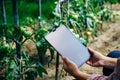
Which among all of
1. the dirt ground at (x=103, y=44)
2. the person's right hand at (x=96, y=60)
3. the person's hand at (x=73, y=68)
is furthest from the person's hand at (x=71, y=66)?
the dirt ground at (x=103, y=44)

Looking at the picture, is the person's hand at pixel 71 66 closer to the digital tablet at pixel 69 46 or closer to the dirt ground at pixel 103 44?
the digital tablet at pixel 69 46

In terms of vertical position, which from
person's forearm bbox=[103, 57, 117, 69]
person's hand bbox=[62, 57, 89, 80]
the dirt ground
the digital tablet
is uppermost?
the digital tablet

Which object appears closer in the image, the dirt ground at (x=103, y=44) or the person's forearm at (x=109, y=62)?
the person's forearm at (x=109, y=62)

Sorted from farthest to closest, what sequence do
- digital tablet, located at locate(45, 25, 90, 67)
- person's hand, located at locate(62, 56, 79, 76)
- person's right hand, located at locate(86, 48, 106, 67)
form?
person's right hand, located at locate(86, 48, 106, 67) < digital tablet, located at locate(45, 25, 90, 67) < person's hand, located at locate(62, 56, 79, 76)

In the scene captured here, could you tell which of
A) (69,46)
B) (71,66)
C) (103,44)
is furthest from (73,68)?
(103,44)

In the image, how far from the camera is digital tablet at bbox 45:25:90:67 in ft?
7.33

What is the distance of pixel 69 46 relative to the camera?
231cm

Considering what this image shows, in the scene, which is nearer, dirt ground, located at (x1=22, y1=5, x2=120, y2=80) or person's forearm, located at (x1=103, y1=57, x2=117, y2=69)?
person's forearm, located at (x1=103, y1=57, x2=117, y2=69)

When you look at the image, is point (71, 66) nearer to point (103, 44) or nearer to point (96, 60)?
point (96, 60)

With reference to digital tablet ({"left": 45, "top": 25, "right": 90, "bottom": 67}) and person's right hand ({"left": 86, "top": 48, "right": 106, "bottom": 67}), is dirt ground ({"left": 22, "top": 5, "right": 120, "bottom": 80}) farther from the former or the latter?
digital tablet ({"left": 45, "top": 25, "right": 90, "bottom": 67})

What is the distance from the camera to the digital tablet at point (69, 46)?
2234mm

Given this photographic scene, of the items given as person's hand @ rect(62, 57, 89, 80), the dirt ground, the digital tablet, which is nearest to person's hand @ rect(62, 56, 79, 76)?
person's hand @ rect(62, 57, 89, 80)

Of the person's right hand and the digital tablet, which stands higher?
the digital tablet

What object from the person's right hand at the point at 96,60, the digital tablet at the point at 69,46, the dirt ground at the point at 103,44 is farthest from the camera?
the dirt ground at the point at 103,44
